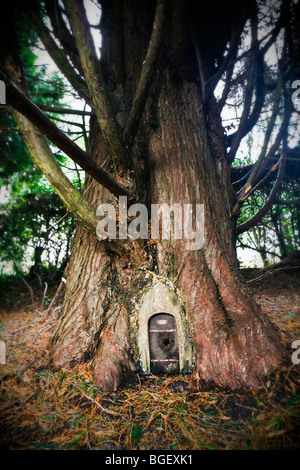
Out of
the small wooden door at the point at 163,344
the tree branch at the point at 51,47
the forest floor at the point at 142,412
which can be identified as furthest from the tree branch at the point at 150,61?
the forest floor at the point at 142,412

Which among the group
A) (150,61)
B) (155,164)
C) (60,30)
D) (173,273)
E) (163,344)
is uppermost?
(60,30)

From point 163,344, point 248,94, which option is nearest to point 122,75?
point 248,94

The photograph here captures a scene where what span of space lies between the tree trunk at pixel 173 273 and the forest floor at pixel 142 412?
9cm

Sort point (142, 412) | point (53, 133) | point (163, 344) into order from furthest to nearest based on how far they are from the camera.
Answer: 1. point (163, 344)
2. point (142, 412)
3. point (53, 133)

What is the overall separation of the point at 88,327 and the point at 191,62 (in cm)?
268

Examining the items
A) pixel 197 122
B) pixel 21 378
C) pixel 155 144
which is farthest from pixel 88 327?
pixel 197 122

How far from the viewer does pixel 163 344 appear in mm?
1534

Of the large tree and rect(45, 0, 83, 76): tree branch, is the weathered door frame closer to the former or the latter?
the large tree

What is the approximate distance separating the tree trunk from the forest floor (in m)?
0.09

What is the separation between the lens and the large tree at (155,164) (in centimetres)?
146

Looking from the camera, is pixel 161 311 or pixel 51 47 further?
pixel 51 47

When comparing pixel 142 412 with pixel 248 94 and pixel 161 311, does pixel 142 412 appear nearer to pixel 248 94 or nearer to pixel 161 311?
pixel 161 311

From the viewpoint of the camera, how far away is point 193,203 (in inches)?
69.6

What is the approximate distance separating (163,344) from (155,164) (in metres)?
1.50
